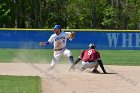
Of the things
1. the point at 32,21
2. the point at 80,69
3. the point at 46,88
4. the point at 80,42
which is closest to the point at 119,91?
the point at 46,88

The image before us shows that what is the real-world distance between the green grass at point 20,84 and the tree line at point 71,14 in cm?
Result: 4040

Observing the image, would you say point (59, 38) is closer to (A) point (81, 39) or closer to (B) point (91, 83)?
(B) point (91, 83)

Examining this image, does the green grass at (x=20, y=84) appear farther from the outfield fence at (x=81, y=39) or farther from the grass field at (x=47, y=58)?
the outfield fence at (x=81, y=39)

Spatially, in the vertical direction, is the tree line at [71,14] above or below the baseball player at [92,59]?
below

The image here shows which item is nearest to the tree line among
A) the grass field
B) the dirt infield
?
the grass field

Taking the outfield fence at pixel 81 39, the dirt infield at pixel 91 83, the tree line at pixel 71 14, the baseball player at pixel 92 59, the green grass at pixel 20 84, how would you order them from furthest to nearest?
1. the tree line at pixel 71 14
2. the outfield fence at pixel 81 39
3. the baseball player at pixel 92 59
4. the dirt infield at pixel 91 83
5. the green grass at pixel 20 84

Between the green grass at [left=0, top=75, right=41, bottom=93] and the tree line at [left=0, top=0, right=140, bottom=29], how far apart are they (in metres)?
40.4

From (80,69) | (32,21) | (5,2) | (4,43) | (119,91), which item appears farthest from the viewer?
(32,21)

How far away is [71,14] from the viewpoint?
58.0 m

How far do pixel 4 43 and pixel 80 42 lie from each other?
17.2ft

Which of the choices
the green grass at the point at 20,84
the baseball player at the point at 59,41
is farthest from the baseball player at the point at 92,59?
the green grass at the point at 20,84

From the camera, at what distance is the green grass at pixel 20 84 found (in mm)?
10781

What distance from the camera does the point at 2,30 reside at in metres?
32.5

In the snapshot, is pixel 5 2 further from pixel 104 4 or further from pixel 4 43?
pixel 4 43
